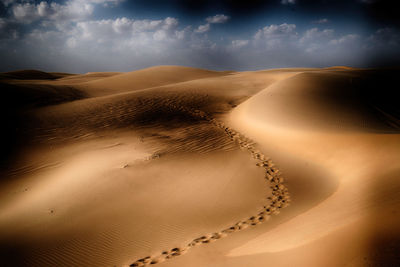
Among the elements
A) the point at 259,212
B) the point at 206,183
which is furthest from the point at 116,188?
the point at 259,212

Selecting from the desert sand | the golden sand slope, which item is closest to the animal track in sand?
the desert sand

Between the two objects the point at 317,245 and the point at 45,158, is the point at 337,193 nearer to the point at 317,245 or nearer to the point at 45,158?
the point at 317,245

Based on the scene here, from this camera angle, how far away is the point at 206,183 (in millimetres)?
5875

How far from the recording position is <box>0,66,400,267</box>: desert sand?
3.38 m

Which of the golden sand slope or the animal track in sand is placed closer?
the animal track in sand

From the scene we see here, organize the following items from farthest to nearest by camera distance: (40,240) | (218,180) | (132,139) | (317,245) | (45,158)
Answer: (132,139)
(45,158)
(218,180)
(40,240)
(317,245)

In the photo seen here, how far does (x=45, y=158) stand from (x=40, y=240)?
461cm

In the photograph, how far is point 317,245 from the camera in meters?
2.79

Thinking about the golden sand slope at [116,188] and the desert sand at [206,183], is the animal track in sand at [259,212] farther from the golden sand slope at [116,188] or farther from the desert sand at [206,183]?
the golden sand slope at [116,188]

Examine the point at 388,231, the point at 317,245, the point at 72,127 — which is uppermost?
the point at 72,127

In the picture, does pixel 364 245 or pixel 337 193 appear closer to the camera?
pixel 364 245

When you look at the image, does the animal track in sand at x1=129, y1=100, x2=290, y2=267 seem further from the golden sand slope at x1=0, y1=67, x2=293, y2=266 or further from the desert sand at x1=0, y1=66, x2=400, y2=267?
the golden sand slope at x1=0, y1=67, x2=293, y2=266

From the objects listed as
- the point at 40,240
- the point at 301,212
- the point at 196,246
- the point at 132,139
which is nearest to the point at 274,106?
the point at 132,139

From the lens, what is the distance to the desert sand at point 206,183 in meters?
3.38
